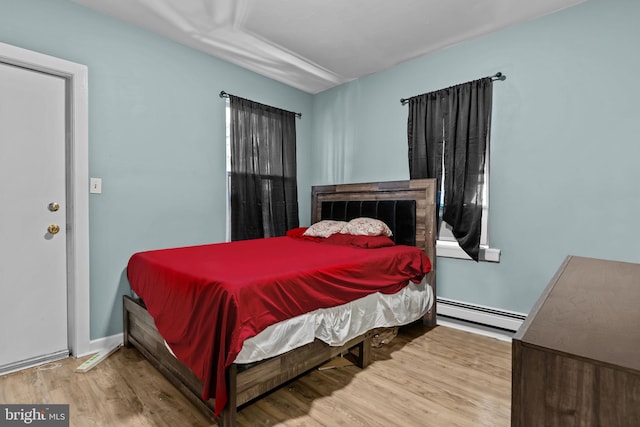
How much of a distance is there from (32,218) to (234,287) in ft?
5.70

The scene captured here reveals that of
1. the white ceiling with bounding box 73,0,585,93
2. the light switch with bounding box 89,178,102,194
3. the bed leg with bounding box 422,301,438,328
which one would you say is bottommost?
the bed leg with bounding box 422,301,438,328

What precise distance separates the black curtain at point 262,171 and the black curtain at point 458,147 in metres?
1.45

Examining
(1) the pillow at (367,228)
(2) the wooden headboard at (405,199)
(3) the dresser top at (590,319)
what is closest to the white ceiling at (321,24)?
(2) the wooden headboard at (405,199)

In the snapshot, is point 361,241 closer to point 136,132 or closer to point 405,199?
point 405,199

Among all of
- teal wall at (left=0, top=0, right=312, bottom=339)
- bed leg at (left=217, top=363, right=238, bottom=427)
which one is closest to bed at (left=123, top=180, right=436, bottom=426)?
bed leg at (left=217, top=363, right=238, bottom=427)

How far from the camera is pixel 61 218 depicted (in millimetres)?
2250

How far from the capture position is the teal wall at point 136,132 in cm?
224

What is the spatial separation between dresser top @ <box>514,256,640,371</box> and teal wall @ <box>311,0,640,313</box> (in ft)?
3.88

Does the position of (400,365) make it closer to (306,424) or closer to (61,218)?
(306,424)

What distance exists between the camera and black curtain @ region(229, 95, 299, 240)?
10.5 feet

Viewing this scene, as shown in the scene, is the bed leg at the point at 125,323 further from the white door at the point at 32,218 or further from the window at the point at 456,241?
the window at the point at 456,241

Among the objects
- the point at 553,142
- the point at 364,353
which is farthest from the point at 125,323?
the point at 553,142

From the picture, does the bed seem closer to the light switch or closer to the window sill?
the window sill

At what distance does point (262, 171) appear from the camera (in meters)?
3.44
